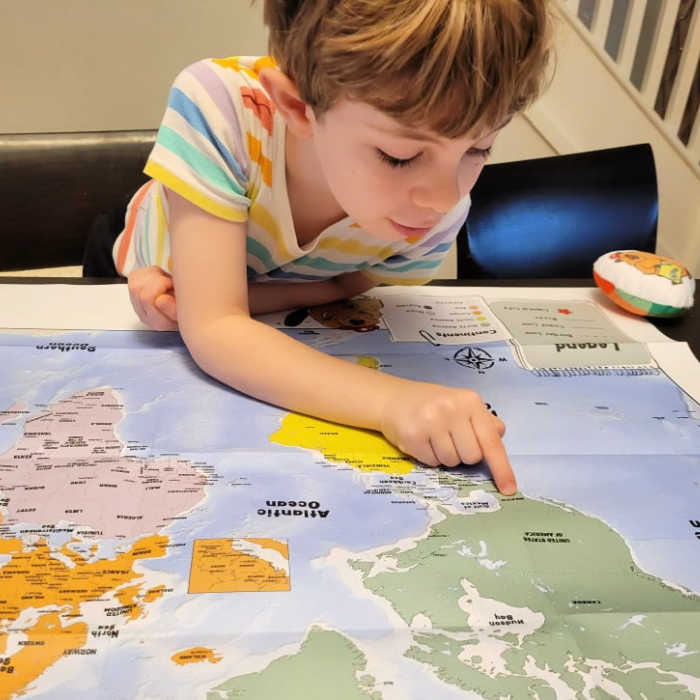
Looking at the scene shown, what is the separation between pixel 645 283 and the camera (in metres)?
0.81

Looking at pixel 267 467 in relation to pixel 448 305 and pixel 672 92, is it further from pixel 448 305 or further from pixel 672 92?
pixel 672 92

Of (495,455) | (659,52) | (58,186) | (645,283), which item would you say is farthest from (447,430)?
(659,52)

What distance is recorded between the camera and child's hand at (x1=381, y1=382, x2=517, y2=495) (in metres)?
0.57

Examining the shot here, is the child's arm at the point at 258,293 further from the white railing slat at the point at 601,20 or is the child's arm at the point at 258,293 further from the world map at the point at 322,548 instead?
the white railing slat at the point at 601,20

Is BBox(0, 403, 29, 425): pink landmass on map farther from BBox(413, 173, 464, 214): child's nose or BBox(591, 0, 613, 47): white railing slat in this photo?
BBox(591, 0, 613, 47): white railing slat

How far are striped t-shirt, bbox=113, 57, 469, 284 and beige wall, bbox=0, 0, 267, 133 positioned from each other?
0.90 meters

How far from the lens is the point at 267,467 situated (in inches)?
22.0

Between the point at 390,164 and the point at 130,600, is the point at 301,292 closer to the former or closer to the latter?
the point at 390,164

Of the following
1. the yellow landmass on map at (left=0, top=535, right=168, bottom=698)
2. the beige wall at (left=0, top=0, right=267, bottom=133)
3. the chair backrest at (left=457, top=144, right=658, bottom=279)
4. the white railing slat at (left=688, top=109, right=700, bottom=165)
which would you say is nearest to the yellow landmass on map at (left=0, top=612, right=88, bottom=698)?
the yellow landmass on map at (left=0, top=535, right=168, bottom=698)

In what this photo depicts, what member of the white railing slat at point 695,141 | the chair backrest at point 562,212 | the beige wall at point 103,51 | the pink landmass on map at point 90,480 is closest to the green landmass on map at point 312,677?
the pink landmass on map at point 90,480

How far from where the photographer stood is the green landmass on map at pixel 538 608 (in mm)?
410

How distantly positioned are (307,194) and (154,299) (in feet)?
0.60

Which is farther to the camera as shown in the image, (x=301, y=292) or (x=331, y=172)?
(x=301, y=292)

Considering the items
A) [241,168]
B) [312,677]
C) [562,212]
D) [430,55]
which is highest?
[430,55]
